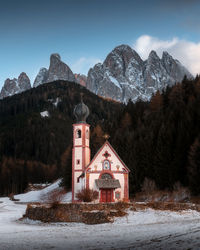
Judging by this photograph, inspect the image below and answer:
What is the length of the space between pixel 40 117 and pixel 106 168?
484 ft

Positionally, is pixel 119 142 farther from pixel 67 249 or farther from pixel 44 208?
pixel 67 249

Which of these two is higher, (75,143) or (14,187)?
(75,143)

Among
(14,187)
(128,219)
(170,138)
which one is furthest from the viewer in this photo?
(14,187)

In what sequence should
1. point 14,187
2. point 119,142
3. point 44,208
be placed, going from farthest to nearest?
1. point 14,187
2. point 119,142
3. point 44,208

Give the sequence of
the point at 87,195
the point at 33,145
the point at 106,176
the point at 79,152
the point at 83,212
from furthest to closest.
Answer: the point at 33,145, the point at 79,152, the point at 106,176, the point at 87,195, the point at 83,212

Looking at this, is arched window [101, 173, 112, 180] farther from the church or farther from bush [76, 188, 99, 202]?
bush [76, 188, 99, 202]

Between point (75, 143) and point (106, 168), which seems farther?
point (75, 143)

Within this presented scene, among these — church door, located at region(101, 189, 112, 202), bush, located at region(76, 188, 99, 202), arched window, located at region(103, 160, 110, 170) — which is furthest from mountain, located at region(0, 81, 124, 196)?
bush, located at region(76, 188, 99, 202)

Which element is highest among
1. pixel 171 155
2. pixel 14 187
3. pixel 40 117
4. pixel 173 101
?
pixel 40 117

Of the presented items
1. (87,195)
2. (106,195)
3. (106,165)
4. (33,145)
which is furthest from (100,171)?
(33,145)

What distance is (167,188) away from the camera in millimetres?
49781

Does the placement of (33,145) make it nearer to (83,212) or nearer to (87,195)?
(87,195)

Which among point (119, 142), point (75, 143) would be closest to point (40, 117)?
point (119, 142)

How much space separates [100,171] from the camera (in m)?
45.8
